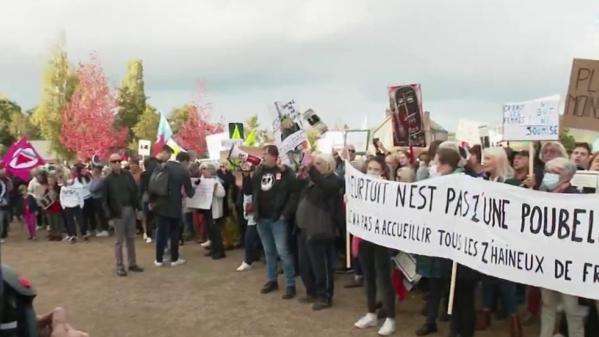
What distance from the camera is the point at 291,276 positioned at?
26.5ft

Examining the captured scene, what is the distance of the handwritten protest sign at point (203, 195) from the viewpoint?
10945 millimetres

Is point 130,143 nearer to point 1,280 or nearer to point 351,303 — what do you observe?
point 351,303

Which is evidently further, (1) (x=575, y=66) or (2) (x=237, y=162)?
(2) (x=237, y=162)

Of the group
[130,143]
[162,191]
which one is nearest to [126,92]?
[130,143]

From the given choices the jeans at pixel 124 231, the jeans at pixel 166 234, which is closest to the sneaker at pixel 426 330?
the jeans at pixel 166 234

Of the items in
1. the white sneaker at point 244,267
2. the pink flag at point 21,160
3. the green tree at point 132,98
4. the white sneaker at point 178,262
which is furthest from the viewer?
the green tree at point 132,98

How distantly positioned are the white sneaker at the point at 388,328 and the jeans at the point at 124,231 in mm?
5151

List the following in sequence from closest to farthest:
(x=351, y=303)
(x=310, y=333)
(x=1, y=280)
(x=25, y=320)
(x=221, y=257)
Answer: (x=1, y=280)
(x=25, y=320)
(x=310, y=333)
(x=351, y=303)
(x=221, y=257)

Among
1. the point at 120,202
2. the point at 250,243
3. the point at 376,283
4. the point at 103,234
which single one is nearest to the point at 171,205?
the point at 120,202

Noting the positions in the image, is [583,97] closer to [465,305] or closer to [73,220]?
[465,305]

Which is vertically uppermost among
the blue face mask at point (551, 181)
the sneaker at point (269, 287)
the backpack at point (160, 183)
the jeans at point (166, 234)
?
the blue face mask at point (551, 181)

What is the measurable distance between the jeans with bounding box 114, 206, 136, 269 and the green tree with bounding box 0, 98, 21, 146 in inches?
2543

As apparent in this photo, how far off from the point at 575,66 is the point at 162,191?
6.62 m

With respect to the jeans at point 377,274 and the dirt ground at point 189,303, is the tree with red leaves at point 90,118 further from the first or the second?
the jeans at point 377,274
